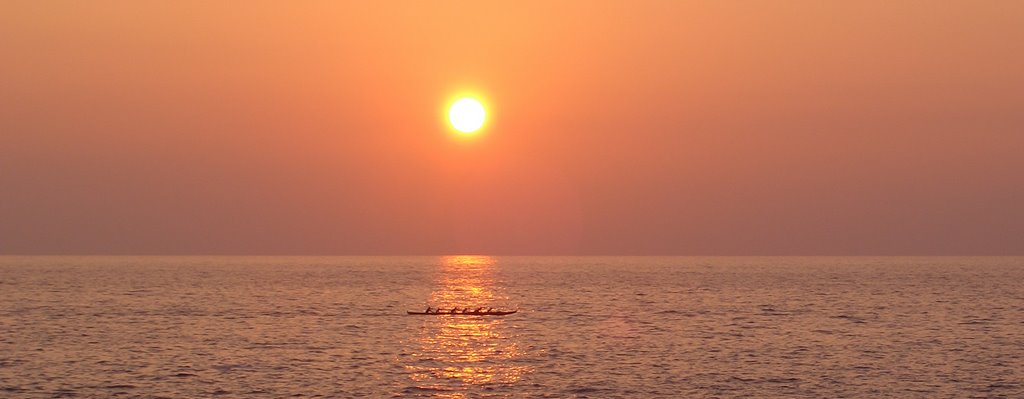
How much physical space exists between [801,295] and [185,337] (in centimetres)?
12553

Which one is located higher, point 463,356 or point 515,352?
point 515,352

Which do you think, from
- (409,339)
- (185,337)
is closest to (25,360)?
(185,337)

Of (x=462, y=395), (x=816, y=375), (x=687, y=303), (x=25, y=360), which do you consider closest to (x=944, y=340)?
(x=816, y=375)

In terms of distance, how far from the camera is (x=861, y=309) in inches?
6093

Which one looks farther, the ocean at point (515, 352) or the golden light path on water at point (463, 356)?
the golden light path on water at point (463, 356)

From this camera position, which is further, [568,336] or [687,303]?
[687,303]

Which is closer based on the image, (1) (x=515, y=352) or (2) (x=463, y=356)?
(2) (x=463, y=356)

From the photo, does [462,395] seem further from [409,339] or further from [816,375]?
[409,339]

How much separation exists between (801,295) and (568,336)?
4052 inches

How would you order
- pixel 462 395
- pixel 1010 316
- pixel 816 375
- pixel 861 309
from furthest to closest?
pixel 861 309, pixel 1010 316, pixel 816 375, pixel 462 395

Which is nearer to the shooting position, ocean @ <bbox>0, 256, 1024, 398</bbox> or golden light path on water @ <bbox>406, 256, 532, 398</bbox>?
ocean @ <bbox>0, 256, 1024, 398</bbox>

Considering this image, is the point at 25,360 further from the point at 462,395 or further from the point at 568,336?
the point at 568,336

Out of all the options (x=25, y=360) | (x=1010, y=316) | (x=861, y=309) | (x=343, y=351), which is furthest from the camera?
(x=861, y=309)

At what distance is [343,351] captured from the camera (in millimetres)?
92625
